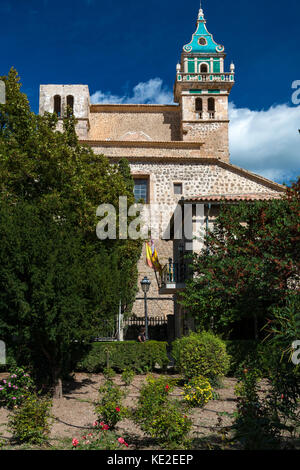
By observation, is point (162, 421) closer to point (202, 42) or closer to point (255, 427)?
point (255, 427)

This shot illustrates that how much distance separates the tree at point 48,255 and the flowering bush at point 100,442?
8.89 feet

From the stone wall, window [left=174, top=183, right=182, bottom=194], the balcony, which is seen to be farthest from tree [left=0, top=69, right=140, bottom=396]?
the stone wall

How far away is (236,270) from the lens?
12.2 meters

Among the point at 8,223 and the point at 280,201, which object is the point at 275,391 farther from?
the point at 280,201

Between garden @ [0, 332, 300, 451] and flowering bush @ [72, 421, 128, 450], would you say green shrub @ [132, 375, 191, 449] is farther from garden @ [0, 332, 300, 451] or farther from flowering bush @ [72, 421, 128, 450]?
flowering bush @ [72, 421, 128, 450]

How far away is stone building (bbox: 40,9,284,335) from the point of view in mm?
27922

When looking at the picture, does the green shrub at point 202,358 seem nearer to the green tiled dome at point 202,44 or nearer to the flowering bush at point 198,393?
the flowering bush at point 198,393

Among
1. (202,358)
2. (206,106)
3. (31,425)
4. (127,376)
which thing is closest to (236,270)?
(202,358)

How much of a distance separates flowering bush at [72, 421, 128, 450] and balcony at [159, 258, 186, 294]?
9.85 meters

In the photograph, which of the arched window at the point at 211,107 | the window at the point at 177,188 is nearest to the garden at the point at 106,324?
the window at the point at 177,188

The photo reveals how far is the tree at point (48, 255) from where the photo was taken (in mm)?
8555

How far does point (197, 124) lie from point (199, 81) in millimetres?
3558

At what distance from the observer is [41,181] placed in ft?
42.3

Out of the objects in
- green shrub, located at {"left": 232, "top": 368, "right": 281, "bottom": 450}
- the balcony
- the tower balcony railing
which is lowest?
green shrub, located at {"left": 232, "top": 368, "right": 281, "bottom": 450}
